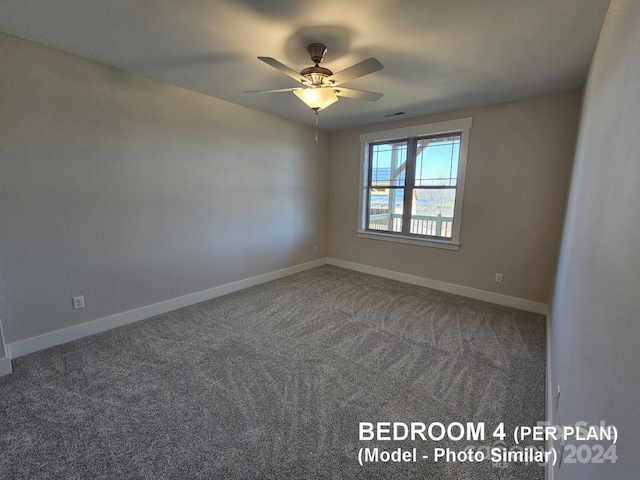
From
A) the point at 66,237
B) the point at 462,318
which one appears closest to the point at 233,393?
the point at 66,237

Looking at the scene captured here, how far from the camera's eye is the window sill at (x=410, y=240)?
3.99 metres

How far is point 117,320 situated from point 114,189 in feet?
4.39

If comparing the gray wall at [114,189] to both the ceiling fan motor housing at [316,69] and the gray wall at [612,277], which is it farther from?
the gray wall at [612,277]

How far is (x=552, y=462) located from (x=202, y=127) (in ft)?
13.3

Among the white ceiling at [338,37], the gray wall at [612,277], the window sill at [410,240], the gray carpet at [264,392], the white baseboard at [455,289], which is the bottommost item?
the gray carpet at [264,392]

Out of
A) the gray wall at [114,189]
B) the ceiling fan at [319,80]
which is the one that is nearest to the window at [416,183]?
the gray wall at [114,189]

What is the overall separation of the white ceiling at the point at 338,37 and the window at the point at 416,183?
1010mm

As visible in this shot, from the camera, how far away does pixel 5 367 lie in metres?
2.12

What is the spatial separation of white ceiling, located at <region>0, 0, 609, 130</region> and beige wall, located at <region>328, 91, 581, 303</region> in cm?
41

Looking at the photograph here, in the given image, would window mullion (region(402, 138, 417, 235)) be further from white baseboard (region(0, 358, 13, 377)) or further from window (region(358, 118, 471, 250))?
white baseboard (region(0, 358, 13, 377))

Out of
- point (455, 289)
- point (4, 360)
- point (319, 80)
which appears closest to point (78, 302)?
point (4, 360)

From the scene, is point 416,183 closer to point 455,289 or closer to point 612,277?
point 455,289

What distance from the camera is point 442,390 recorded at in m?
2.02

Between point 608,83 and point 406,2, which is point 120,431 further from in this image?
point 608,83
